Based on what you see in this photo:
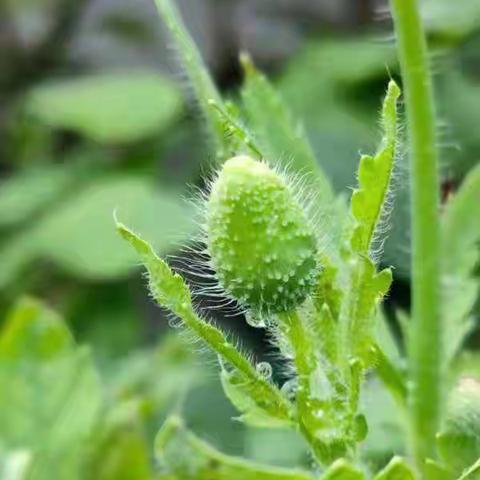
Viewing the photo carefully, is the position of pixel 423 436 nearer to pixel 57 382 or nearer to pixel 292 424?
pixel 292 424

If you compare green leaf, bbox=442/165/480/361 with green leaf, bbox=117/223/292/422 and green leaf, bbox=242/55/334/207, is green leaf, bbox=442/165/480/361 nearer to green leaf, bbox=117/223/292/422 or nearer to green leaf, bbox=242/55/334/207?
green leaf, bbox=242/55/334/207

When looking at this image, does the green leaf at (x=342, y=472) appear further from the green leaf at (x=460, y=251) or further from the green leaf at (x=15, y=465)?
the green leaf at (x=15, y=465)

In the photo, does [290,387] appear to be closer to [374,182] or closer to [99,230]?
[374,182]

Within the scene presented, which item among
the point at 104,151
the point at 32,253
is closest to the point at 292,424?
the point at 32,253

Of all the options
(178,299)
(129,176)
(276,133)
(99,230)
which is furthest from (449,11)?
(129,176)

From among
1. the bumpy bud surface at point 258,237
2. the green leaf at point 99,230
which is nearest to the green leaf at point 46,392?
the bumpy bud surface at point 258,237
